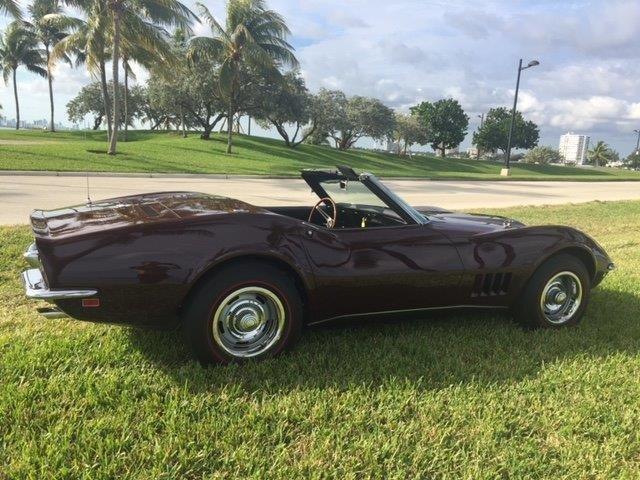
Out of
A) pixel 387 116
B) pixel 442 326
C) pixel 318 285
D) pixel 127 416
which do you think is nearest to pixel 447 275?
pixel 442 326

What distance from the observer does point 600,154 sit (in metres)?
95.4

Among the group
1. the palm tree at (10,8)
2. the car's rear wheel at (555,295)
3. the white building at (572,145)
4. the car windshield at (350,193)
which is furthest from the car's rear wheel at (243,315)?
the white building at (572,145)

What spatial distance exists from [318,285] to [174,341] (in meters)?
1.00

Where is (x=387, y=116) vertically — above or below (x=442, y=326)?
above

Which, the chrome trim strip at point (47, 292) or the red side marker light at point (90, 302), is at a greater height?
the chrome trim strip at point (47, 292)

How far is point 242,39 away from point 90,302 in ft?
86.0

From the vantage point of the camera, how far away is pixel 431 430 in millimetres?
2457

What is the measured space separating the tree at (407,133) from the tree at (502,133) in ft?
42.4

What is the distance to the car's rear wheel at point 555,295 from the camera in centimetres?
364

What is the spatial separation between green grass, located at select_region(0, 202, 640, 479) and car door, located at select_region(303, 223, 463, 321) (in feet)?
0.87

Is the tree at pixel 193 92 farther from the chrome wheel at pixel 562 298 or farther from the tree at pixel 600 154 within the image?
the tree at pixel 600 154

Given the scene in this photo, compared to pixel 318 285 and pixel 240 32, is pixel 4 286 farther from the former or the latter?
pixel 240 32

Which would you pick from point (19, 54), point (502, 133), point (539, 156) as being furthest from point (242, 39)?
point (539, 156)

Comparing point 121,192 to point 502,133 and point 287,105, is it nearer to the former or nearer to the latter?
point 287,105
